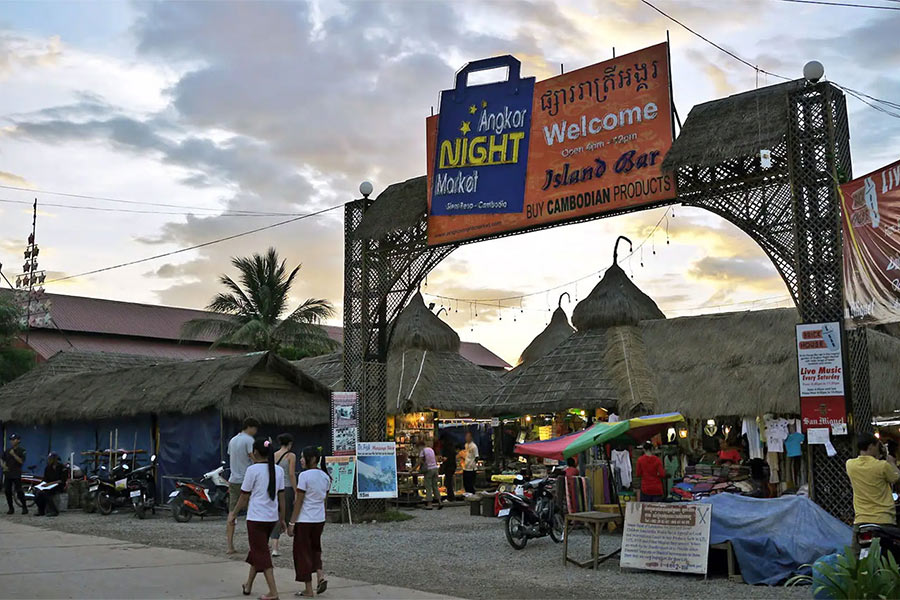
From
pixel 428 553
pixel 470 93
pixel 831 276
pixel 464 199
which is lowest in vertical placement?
pixel 428 553

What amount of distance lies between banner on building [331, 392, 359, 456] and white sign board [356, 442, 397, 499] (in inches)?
15.7

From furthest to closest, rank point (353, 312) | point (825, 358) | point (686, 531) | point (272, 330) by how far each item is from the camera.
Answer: point (272, 330), point (353, 312), point (825, 358), point (686, 531)

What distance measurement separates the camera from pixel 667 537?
1091 centimetres

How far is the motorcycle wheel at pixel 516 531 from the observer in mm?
13750

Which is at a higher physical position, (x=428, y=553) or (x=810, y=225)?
(x=810, y=225)

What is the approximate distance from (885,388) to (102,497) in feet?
53.1

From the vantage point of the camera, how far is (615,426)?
13.3m

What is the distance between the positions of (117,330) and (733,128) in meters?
33.7

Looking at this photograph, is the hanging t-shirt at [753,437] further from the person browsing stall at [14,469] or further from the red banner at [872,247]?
the person browsing stall at [14,469]

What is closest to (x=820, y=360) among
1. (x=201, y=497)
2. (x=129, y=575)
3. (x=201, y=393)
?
(x=129, y=575)

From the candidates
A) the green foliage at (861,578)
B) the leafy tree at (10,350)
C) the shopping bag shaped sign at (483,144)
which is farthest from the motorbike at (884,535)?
the leafy tree at (10,350)

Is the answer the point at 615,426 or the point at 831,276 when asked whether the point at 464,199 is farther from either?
the point at 831,276

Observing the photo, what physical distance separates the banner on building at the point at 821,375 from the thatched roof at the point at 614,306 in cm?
1012

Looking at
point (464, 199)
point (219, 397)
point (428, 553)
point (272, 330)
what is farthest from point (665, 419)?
point (272, 330)
